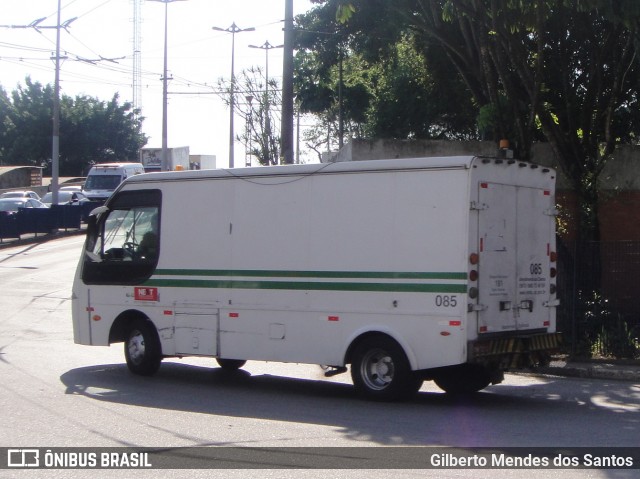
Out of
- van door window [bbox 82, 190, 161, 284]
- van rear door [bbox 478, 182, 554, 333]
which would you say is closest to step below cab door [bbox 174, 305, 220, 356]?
van door window [bbox 82, 190, 161, 284]

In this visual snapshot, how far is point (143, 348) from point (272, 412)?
3449mm

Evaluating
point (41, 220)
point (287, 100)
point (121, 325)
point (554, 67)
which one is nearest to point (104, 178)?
point (41, 220)

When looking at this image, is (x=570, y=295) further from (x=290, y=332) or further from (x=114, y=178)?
(x=114, y=178)

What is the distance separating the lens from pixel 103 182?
4678 centimetres

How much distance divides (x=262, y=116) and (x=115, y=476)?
35.5 m

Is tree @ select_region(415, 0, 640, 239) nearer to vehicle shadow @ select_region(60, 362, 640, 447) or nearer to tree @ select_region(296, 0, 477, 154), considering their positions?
tree @ select_region(296, 0, 477, 154)

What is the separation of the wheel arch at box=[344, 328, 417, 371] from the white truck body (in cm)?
2

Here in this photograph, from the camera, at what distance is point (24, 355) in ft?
49.3

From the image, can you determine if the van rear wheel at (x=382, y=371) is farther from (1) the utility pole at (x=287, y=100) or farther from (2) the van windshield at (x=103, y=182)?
(2) the van windshield at (x=103, y=182)

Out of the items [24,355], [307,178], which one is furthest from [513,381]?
[24,355]

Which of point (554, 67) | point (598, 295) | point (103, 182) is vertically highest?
point (554, 67)

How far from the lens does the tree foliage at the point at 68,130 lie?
257 ft

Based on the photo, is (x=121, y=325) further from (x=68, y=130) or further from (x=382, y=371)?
(x=68, y=130)

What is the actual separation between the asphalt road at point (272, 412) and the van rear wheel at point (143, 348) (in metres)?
0.27
